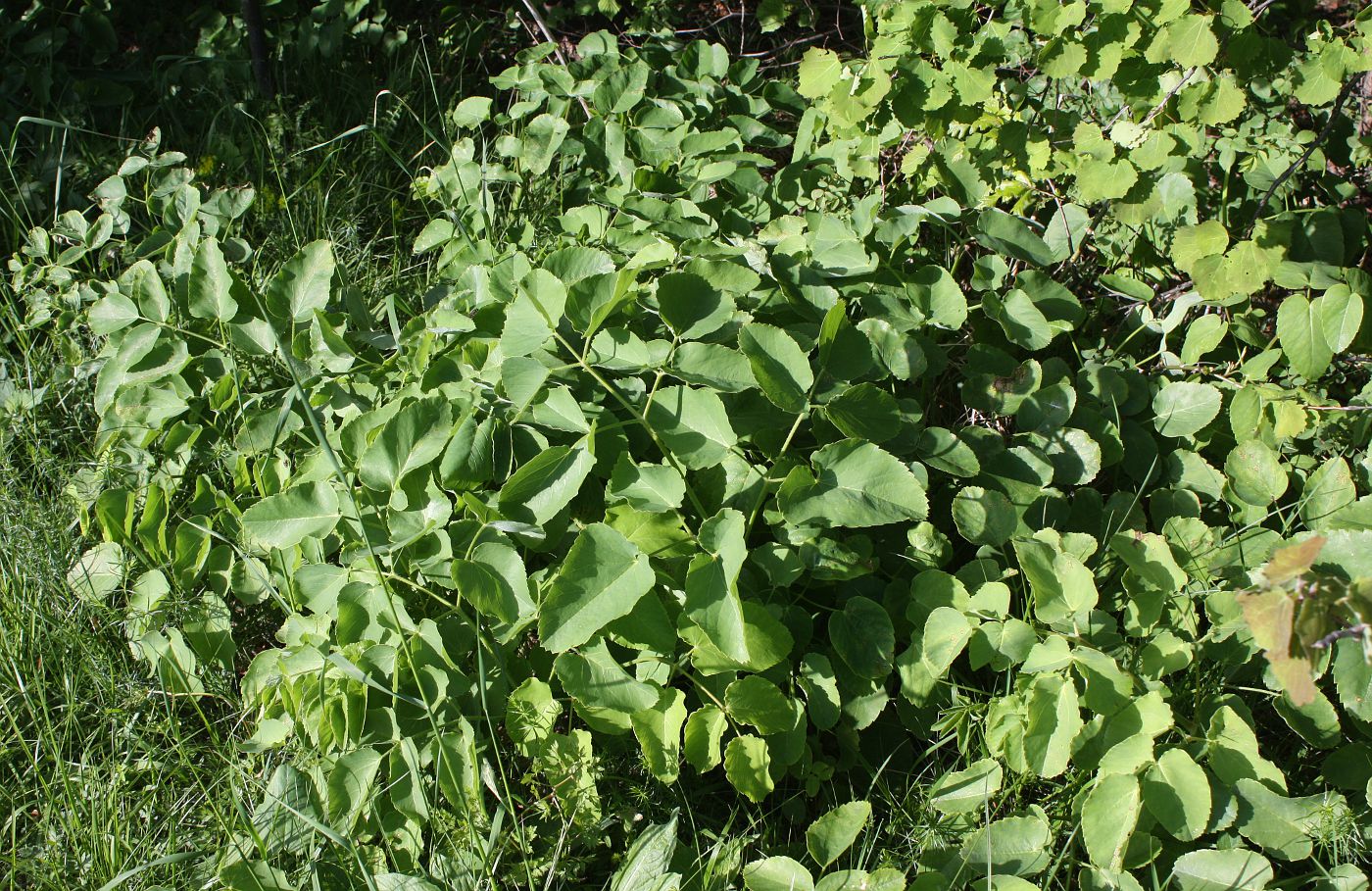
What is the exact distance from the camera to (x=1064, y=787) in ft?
5.57

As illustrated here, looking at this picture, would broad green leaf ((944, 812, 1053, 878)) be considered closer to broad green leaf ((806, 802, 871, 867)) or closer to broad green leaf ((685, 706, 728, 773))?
broad green leaf ((806, 802, 871, 867))

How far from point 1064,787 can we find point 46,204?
2732 mm

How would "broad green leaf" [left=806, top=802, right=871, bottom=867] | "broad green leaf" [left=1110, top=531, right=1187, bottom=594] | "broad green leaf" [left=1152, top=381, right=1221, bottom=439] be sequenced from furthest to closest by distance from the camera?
"broad green leaf" [left=1152, top=381, right=1221, bottom=439] → "broad green leaf" [left=1110, top=531, right=1187, bottom=594] → "broad green leaf" [left=806, top=802, right=871, bottom=867]

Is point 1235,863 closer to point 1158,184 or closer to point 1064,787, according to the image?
point 1064,787

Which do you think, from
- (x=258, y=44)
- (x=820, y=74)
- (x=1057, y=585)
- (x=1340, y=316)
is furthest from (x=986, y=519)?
(x=258, y=44)

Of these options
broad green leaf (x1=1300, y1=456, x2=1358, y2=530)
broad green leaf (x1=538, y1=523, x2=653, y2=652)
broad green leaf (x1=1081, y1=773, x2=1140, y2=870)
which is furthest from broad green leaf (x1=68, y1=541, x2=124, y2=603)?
broad green leaf (x1=1300, y1=456, x2=1358, y2=530)

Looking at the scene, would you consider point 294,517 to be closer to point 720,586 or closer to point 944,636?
point 720,586

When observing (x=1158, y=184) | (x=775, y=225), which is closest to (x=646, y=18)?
(x=775, y=225)

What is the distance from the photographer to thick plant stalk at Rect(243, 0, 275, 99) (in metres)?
3.00

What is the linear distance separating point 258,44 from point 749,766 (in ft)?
8.24

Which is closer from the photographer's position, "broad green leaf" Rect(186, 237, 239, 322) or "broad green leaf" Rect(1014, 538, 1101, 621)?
"broad green leaf" Rect(1014, 538, 1101, 621)

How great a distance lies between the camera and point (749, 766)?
159cm

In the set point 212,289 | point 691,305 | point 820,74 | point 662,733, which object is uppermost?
point 820,74

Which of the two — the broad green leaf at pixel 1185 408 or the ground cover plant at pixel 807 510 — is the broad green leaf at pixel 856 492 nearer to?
the ground cover plant at pixel 807 510
